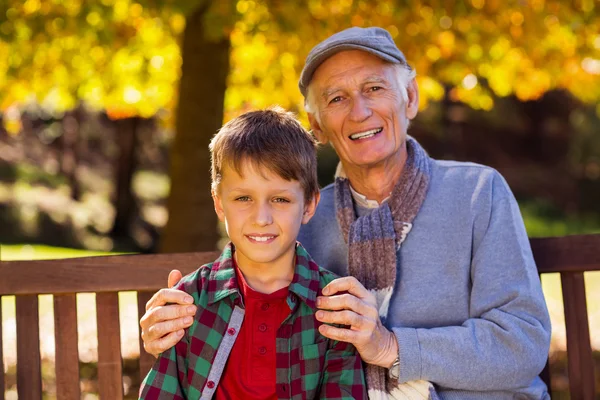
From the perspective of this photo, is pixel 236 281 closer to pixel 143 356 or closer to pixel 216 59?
pixel 143 356

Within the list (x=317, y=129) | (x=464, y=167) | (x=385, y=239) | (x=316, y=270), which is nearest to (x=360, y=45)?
(x=317, y=129)

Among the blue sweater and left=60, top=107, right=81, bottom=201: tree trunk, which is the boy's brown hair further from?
left=60, top=107, right=81, bottom=201: tree trunk

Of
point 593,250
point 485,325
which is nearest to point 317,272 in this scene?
point 485,325

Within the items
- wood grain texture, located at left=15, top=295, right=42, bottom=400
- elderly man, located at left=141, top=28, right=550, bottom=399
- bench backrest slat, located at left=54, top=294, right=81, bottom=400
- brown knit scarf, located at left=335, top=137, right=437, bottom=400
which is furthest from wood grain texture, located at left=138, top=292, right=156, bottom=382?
brown knit scarf, located at left=335, top=137, right=437, bottom=400

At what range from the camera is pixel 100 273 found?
10.5 ft

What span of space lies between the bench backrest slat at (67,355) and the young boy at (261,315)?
81cm

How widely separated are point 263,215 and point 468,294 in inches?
34.4

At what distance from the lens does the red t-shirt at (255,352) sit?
249 centimetres

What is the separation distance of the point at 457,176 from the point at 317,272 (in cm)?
72

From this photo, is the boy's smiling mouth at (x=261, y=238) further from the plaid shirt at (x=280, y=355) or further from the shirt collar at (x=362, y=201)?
the shirt collar at (x=362, y=201)

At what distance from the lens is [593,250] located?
300 cm

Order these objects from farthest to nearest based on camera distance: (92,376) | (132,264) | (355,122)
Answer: (92,376) → (132,264) → (355,122)

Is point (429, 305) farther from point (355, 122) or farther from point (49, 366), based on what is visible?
point (49, 366)

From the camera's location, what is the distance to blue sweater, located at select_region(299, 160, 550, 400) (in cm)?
260
